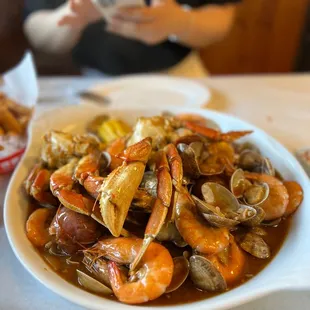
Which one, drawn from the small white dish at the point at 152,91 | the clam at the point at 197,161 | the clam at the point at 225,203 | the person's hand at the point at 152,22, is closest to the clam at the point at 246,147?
the clam at the point at 197,161

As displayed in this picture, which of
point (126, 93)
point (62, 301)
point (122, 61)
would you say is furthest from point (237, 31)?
point (62, 301)

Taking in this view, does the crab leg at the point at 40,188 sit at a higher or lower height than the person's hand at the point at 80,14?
lower

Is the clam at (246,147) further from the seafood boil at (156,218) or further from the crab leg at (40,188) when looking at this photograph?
the crab leg at (40,188)

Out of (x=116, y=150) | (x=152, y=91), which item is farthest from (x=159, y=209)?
(x=152, y=91)

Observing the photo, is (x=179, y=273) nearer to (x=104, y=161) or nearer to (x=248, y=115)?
(x=104, y=161)

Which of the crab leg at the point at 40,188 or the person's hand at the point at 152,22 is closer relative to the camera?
the crab leg at the point at 40,188

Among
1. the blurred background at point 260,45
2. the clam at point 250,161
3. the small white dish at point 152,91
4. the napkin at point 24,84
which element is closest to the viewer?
the clam at point 250,161
